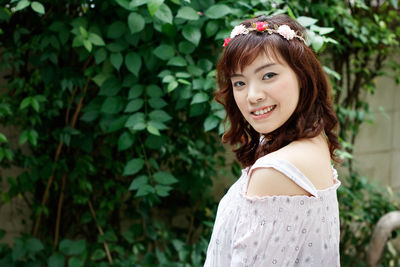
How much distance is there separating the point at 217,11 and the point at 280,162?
37.5 inches

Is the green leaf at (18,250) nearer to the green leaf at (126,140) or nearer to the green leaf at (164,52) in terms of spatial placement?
the green leaf at (126,140)

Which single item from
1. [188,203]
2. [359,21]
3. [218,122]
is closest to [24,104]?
[218,122]

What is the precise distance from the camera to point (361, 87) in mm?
3125

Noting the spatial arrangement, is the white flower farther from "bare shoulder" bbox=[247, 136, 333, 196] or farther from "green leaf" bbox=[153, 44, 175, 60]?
"green leaf" bbox=[153, 44, 175, 60]

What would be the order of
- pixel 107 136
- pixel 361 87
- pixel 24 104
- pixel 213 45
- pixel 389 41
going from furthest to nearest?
pixel 361 87
pixel 389 41
pixel 107 136
pixel 213 45
pixel 24 104

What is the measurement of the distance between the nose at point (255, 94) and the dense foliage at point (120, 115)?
61cm

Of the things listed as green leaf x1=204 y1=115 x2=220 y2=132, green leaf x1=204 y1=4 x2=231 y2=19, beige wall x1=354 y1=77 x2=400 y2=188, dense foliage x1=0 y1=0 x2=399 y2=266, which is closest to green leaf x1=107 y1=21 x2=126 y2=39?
dense foliage x1=0 y1=0 x2=399 y2=266

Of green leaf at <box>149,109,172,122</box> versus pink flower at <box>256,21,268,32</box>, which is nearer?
pink flower at <box>256,21,268,32</box>

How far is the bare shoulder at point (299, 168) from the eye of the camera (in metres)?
1.03

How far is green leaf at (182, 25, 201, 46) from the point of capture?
1.82m

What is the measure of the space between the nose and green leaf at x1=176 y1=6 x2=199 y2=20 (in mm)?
721

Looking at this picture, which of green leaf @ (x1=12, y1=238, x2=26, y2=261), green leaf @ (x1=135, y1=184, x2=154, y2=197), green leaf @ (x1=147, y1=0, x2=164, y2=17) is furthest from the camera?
green leaf @ (x1=12, y1=238, x2=26, y2=261)

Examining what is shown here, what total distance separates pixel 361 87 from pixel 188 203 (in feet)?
4.81

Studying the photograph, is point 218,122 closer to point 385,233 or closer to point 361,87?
point 385,233
